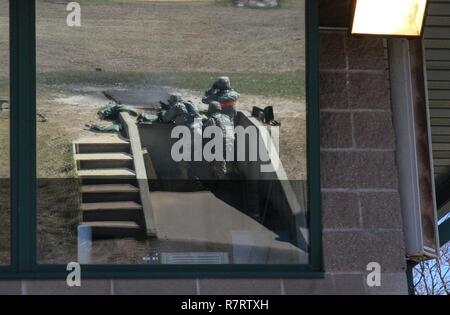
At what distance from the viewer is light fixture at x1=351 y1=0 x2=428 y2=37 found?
17.5 ft

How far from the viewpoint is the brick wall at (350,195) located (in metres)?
5.48

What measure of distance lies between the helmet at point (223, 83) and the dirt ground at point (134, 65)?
37 mm

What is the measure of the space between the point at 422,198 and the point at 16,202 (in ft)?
7.11

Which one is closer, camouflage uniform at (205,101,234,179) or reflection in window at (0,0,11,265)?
reflection in window at (0,0,11,265)

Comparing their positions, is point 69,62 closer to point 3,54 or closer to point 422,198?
point 3,54

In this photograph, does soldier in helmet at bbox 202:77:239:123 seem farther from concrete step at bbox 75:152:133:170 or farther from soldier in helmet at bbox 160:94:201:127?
concrete step at bbox 75:152:133:170

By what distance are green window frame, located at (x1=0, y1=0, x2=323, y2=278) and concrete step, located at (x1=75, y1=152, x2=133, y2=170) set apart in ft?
0.82

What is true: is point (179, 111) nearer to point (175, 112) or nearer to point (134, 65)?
point (175, 112)

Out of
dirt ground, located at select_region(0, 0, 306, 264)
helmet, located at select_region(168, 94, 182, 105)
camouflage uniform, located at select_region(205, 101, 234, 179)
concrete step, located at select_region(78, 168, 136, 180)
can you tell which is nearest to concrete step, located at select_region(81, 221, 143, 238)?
dirt ground, located at select_region(0, 0, 306, 264)

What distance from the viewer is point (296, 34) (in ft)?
18.9

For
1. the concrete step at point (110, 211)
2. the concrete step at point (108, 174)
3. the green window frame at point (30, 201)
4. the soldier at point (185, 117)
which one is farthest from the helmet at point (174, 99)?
the green window frame at point (30, 201)

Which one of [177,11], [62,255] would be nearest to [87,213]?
[62,255]

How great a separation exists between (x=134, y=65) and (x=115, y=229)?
877 mm

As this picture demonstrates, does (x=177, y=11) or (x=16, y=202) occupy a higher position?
(x=177, y=11)
